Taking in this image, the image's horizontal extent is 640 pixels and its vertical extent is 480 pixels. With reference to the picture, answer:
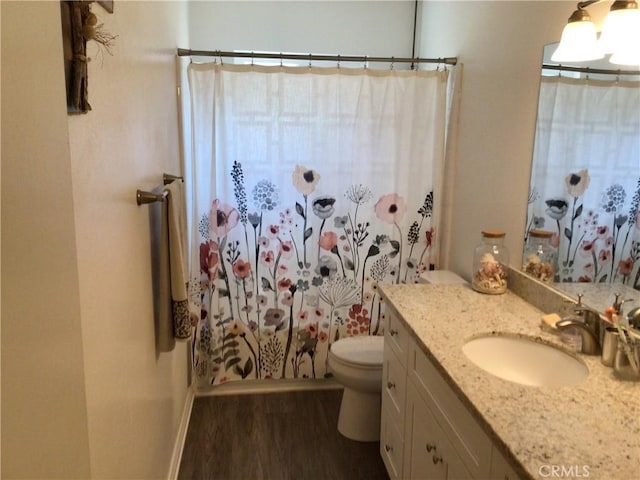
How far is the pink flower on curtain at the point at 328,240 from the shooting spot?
2.80 metres

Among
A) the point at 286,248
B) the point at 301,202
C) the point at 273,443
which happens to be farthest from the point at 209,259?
the point at 273,443

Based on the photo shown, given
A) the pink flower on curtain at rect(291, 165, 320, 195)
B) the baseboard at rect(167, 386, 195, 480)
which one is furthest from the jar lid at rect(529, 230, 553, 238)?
the baseboard at rect(167, 386, 195, 480)

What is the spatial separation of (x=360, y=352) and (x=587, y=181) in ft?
4.35

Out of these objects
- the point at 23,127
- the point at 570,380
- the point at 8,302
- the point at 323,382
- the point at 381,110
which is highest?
the point at 381,110

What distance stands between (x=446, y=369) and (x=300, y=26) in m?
2.42

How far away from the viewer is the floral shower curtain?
2631 mm

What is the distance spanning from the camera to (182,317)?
5.91ft

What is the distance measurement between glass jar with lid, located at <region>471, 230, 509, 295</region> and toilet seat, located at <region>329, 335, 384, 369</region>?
2.10 ft

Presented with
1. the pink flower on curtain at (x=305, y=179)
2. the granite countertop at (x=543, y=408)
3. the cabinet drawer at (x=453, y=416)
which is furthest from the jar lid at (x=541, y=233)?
the pink flower on curtain at (x=305, y=179)

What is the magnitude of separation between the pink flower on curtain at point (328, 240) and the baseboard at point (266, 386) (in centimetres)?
88

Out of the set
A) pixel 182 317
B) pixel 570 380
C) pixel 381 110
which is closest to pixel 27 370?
pixel 182 317

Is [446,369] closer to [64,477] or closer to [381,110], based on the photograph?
[64,477]

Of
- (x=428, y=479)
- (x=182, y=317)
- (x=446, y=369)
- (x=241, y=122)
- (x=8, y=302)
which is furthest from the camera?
(x=241, y=122)

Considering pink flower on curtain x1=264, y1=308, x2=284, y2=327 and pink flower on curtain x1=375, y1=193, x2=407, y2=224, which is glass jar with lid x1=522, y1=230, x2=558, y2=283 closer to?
pink flower on curtain x1=375, y1=193, x2=407, y2=224
